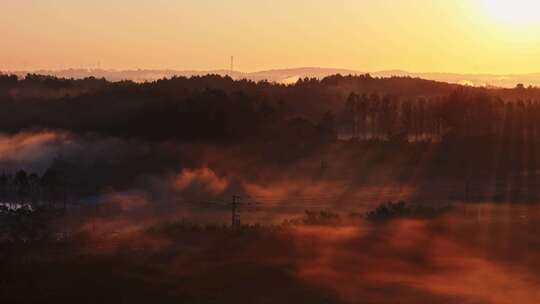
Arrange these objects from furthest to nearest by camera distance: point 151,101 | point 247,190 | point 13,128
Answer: point 13,128 < point 151,101 < point 247,190

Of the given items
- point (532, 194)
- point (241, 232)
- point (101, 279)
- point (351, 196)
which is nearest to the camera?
point (101, 279)

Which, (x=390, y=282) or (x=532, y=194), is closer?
(x=390, y=282)

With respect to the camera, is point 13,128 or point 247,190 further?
point 13,128

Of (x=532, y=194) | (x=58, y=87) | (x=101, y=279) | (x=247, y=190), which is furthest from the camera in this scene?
(x=58, y=87)

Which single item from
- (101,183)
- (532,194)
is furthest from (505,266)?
(101,183)

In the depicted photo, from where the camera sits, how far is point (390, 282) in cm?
1566

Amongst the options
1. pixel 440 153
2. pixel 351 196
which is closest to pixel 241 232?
pixel 351 196

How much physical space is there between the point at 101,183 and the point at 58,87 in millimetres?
34100

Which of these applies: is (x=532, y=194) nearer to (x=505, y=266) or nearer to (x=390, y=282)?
(x=505, y=266)

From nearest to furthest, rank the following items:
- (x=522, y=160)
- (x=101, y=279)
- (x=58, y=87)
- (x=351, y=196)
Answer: (x=101, y=279)
(x=351, y=196)
(x=522, y=160)
(x=58, y=87)

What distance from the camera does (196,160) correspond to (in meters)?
50.2

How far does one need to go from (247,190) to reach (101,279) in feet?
87.5

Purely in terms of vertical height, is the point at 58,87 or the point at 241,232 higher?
the point at 58,87

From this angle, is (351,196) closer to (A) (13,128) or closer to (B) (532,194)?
(B) (532,194)
